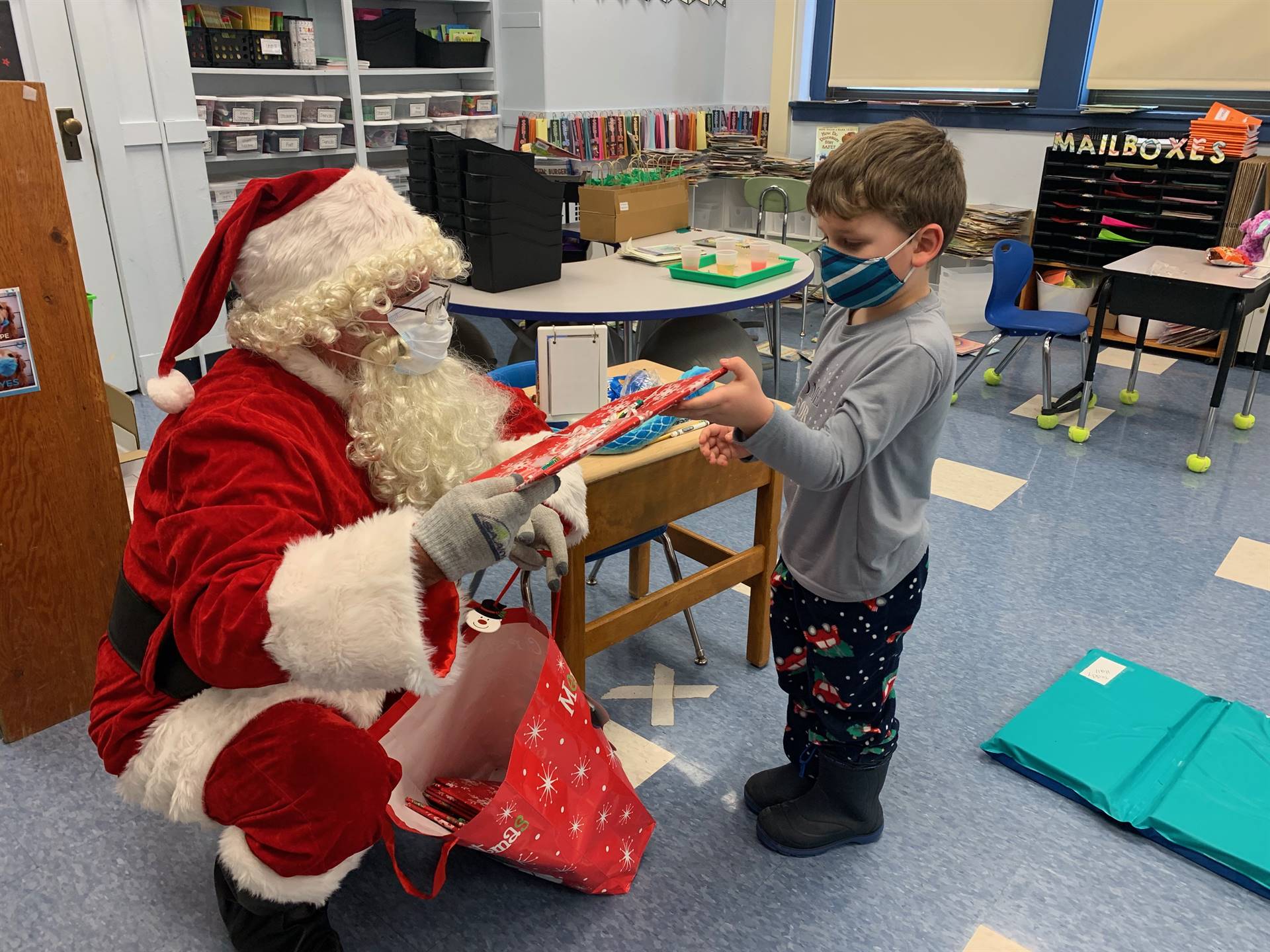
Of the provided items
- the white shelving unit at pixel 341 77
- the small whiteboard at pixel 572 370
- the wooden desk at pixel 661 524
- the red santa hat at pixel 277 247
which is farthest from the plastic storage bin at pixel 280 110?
the red santa hat at pixel 277 247

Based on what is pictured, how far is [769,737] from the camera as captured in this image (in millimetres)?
2115

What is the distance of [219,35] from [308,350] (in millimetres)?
4039

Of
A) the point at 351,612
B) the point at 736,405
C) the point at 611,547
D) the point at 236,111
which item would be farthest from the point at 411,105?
the point at 351,612

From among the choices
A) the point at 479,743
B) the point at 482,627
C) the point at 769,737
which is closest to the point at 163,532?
the point at 482,627

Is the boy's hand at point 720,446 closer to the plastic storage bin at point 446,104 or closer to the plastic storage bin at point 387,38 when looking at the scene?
the plastic storage bin at point 387,38

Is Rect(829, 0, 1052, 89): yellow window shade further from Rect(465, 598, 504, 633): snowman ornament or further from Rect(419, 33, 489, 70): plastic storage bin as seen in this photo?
Rect(465, 598, 504, 633): snowman ornament

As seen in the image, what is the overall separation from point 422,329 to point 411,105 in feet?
15.1

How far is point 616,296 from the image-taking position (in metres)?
2.99

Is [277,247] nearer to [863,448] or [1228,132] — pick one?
[863,448]

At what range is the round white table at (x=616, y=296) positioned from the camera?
9.12ft

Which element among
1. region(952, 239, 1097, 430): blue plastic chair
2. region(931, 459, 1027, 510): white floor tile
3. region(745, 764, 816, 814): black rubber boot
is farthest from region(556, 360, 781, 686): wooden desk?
region(952, 239, 1097, 430): blue plastic chair

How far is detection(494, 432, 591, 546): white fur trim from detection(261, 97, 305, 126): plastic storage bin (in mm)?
3865

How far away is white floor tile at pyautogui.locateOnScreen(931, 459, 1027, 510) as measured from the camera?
3365 millimetres

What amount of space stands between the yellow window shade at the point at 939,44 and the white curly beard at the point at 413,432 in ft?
17.3
